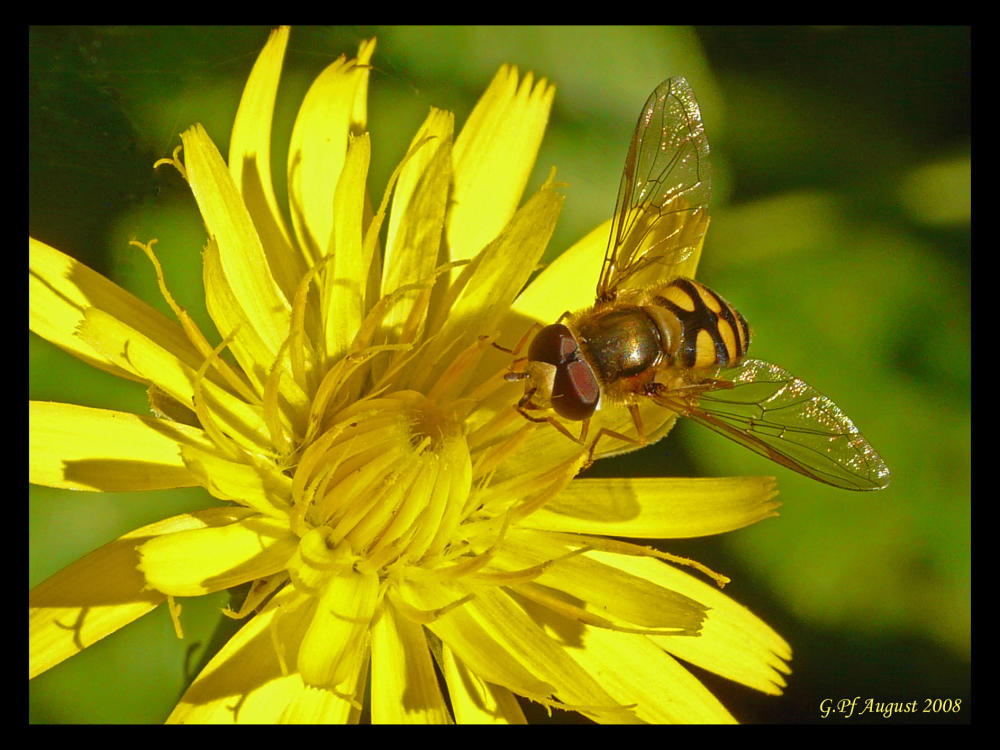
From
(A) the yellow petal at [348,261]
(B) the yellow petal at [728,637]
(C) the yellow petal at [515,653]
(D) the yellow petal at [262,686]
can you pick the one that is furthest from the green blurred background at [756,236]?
(C) the yellow petal at [515,653]

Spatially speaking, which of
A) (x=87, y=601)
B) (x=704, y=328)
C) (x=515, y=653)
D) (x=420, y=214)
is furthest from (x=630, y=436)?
(x=87, y=601)

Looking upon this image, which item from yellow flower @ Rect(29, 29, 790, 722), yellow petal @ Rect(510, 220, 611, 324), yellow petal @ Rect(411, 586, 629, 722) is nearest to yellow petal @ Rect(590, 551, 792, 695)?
yellow flower @ Rect(29, 29, 790, 722)

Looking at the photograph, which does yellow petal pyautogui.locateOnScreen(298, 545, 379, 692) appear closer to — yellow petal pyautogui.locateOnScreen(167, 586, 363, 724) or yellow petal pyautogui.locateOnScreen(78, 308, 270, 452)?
yellow petal pyautogui.locateOnScreen(167, 586, 363, 724)

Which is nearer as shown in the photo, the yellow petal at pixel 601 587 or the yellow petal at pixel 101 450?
the yellow petal at pixel 101 450

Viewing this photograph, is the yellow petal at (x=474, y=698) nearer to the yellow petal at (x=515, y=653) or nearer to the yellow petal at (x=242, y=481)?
the yellow petal at (x=515, y=653)

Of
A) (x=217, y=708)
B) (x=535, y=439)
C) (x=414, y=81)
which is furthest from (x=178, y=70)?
(x=217, y=708)

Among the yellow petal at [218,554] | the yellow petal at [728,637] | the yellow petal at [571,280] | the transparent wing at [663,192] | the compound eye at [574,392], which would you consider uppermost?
the transparent wing at [663,192]

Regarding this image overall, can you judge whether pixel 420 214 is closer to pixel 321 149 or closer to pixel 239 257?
pixel 321 149
